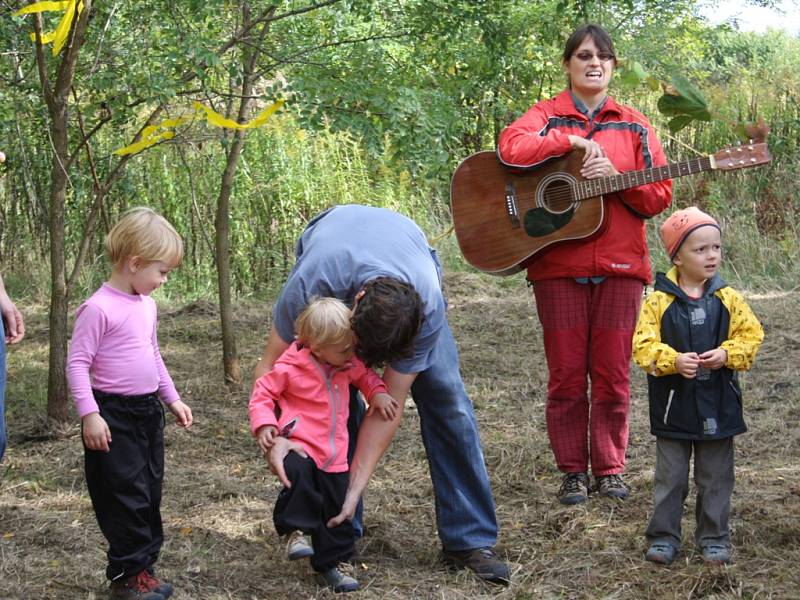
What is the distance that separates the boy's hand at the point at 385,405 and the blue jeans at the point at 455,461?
0.85 ft

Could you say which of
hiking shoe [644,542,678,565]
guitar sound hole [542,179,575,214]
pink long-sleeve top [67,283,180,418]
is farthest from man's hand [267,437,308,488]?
guitar sound hole [542,179,575,214]

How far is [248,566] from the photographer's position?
4.01 m

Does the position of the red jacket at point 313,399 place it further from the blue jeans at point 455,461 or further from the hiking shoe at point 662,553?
the hiking shoe at point 662,553

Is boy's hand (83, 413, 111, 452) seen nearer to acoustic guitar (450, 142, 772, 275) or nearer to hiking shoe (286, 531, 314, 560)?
hiking shoe (286, 531, 314, 560)

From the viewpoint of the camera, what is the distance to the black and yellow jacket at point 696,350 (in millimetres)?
3756

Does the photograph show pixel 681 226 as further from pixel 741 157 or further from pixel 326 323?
pixel 326 323

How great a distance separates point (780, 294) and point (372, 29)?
434 centimetres

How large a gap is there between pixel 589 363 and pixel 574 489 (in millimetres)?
541

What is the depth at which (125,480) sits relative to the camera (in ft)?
11.5

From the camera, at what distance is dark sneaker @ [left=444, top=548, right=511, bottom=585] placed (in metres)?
3.79

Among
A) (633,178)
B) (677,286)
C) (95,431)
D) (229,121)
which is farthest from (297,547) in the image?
(229,121)

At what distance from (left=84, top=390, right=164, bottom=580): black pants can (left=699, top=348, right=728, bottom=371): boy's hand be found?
1.81 meters

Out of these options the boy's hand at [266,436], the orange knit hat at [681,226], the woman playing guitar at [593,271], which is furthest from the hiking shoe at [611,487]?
the boy's hand at [266,436]

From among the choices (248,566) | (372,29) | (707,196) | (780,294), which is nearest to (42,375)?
(372,29)
